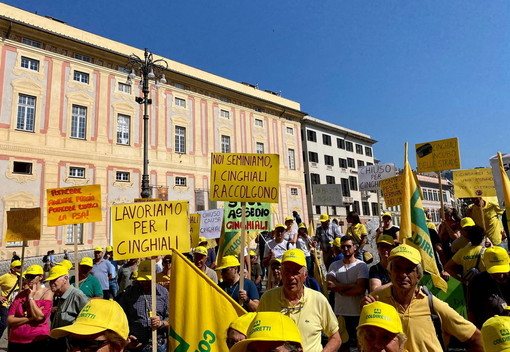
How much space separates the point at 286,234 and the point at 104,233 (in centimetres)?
1756

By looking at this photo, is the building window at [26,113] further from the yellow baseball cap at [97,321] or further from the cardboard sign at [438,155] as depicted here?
the yellow baseball cap at [97,321]

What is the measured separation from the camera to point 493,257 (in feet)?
11.9

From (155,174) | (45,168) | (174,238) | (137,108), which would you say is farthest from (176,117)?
(174,238)

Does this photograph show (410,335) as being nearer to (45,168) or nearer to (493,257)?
(493,257)

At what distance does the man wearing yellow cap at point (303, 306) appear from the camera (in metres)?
2.86

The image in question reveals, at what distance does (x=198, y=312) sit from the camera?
2898 mm

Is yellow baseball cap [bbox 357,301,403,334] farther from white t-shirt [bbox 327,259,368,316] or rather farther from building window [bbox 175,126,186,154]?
building window [bbox 175,126,186,154]

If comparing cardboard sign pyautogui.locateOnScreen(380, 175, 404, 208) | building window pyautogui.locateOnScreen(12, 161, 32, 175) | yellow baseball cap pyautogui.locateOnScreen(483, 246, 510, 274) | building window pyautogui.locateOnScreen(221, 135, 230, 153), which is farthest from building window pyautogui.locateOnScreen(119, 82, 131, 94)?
yellow baseball cap pyautogui.locateOnScreen(483, 246, 510, 274)

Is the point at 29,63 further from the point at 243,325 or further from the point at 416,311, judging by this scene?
the point at 416,311

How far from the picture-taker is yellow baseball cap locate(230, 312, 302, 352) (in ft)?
5.65

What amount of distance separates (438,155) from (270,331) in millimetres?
8030

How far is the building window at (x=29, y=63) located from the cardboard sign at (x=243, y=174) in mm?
21643

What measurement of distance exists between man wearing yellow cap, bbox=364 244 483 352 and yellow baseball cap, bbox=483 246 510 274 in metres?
1.25

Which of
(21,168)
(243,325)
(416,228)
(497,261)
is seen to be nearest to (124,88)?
(21,168)
